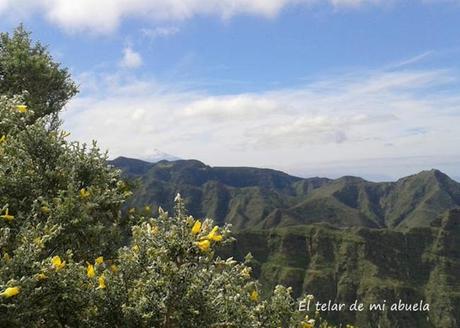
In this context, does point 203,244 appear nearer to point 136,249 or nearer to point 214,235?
point 214,235

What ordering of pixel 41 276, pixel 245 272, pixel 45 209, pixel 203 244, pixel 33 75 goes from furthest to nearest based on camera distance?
1. pixel 33 75
2. pixel 45 209
3. pixel 245 272
4. pixel 203 244
5. pixel 41 276

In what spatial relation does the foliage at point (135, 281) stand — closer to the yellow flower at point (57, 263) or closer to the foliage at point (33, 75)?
the yellow flower at point (57, 263)

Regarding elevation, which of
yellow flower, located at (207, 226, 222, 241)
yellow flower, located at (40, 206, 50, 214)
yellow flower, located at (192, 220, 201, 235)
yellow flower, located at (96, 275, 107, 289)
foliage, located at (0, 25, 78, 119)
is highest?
foliage, located at (0, 25, 78, 119)

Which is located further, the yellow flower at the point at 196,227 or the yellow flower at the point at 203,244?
the yellow flower at the point at 196,227

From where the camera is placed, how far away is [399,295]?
18962cm

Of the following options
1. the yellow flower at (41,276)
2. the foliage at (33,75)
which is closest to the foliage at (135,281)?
the yellow flower at (41,276)

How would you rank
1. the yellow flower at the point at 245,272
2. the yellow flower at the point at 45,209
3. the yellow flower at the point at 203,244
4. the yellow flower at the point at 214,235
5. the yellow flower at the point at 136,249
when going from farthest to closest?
the yellow flower at the point at 45,209, the yellow flower at the point at 245,272, the yellow flower at the point at 136,249, the yellow flower at the point at 214,235, the yellow flower at the point at 203,244

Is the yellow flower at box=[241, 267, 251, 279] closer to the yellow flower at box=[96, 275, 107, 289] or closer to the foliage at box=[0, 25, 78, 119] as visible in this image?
the yellow flower at box=[96, 275, 107, 289]

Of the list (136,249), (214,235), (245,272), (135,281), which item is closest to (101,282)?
(135,281)

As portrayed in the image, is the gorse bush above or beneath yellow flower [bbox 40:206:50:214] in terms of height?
beneath

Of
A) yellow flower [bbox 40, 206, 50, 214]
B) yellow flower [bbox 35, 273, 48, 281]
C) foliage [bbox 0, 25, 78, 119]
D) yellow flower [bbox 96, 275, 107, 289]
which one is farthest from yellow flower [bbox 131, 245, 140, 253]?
foliage [bbox 0, 25, 78, 119]

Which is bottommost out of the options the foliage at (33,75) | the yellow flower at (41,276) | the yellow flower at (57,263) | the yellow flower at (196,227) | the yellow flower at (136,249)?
the yellow flower at (41,276)

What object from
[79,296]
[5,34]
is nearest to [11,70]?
[5,34]

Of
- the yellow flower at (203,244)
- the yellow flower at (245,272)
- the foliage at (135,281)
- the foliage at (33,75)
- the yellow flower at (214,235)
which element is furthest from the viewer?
the foliage at (33,75)
